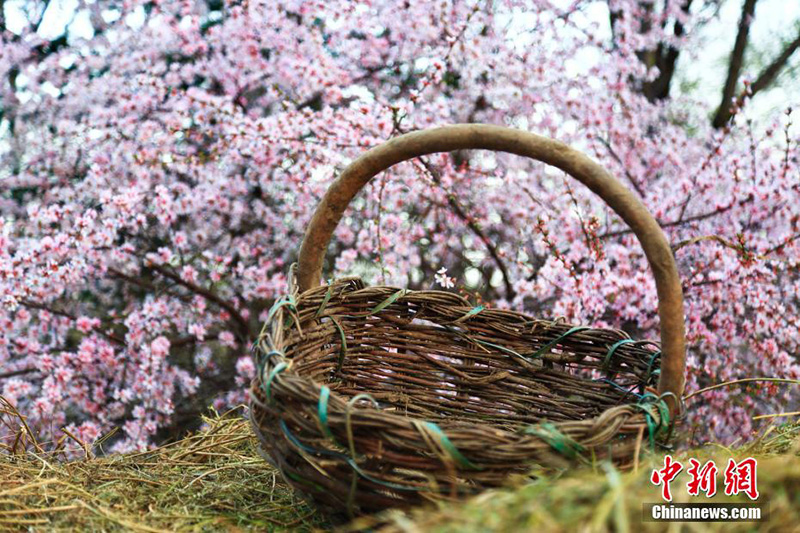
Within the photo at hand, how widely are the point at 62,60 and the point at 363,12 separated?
A: 135 cm

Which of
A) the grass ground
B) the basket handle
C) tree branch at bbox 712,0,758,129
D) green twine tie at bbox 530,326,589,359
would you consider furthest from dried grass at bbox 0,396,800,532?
tree branch at bbox 712,0,758,129

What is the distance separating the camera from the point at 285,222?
253cm

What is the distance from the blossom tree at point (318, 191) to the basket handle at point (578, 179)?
0.74 meters

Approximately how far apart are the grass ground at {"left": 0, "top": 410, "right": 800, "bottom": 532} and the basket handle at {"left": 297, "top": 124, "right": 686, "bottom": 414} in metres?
0.14

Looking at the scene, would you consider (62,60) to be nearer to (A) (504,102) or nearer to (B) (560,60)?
(A) (504,102)

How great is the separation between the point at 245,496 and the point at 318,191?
4.68 feet

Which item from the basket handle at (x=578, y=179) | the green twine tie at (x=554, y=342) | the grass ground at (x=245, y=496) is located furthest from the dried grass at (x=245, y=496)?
the green twine tie at (x=554, y=342)

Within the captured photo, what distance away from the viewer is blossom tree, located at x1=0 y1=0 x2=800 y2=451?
198 centimetres

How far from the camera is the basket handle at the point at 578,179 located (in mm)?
876

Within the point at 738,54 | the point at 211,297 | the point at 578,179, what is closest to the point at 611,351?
the point at 578,179

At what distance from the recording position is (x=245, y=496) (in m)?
0.94

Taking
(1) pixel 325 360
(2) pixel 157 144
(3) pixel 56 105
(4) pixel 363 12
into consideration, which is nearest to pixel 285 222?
(2) pixel 157 144

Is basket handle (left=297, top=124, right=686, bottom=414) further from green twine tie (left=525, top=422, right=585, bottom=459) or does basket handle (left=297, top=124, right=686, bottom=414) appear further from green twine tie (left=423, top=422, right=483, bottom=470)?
green twine tie (left=423, top=422, right=483, bottom=470)

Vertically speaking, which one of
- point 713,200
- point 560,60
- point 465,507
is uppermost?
point 560,60
